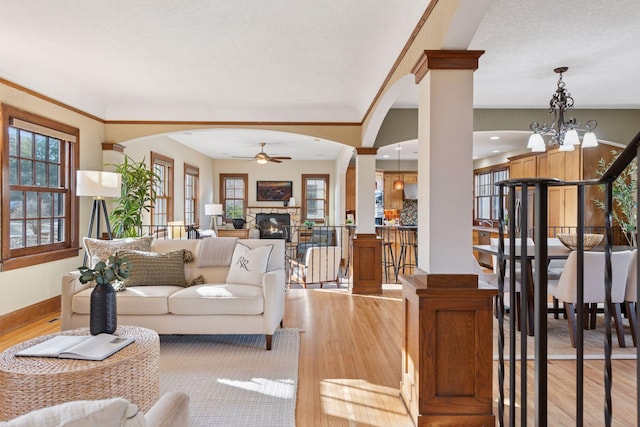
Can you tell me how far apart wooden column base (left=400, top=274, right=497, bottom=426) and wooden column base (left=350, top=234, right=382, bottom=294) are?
12.1ft

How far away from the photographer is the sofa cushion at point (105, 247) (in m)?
3.95

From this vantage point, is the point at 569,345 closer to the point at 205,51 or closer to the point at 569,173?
the point at 569,173

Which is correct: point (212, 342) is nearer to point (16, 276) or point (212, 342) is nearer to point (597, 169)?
point (16, 276)

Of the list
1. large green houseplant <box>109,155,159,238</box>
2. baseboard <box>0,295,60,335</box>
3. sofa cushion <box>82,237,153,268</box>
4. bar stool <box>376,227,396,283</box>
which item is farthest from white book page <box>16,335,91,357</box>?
bar stool <box>376,227,396,283</box>

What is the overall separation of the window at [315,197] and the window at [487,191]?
4.07 metres

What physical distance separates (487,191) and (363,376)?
844 centimetres

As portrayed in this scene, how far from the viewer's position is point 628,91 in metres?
5.24

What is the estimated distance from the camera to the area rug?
251 centimetres

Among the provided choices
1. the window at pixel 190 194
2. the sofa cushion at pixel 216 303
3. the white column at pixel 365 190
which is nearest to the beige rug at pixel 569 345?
the sofa cushion at pixel 216 303

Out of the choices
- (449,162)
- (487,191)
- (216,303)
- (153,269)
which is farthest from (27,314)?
(487,191)

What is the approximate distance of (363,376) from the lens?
3121mm

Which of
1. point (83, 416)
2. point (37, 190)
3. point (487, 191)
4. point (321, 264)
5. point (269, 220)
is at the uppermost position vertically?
point (487, 191)

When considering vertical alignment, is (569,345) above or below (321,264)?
below

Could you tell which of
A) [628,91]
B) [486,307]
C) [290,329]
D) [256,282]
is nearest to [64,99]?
[256,282]
